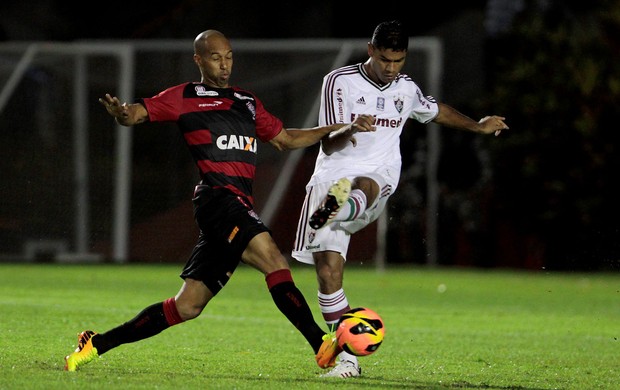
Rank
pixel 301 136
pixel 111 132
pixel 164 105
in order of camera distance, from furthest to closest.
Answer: pixel 111 132 → pixel 301 136 → pixel 164 105

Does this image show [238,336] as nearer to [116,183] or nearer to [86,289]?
[86,289]

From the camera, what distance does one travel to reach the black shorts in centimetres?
736

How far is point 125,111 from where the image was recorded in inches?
287

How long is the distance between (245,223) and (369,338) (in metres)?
1.00

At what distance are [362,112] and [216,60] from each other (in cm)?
111

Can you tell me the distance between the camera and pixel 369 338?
277 inches

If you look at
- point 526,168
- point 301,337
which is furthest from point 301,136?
point 526,168

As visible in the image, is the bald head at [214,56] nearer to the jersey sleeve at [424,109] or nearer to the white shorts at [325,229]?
the white shorts at [325,229]

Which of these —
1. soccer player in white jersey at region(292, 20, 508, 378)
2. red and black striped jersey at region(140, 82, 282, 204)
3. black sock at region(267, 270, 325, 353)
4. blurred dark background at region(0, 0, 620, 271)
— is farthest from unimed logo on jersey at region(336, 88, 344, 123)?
blurred dark background at region(0, 0, 620, 271)

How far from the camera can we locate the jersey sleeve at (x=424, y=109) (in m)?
8.58

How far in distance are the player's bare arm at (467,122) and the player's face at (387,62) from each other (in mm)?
625

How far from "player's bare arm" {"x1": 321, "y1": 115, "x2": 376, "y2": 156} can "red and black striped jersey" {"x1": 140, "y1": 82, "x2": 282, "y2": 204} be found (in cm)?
53

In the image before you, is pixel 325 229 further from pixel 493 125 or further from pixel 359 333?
pixel 493 125

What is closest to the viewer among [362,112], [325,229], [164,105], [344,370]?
[164,105]
